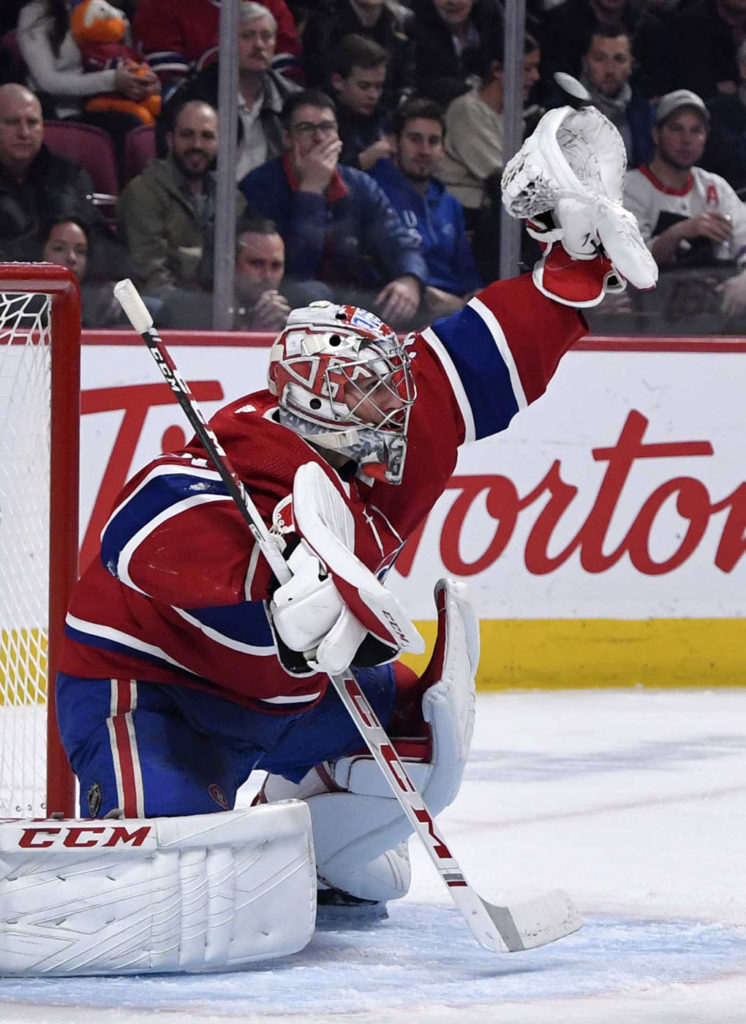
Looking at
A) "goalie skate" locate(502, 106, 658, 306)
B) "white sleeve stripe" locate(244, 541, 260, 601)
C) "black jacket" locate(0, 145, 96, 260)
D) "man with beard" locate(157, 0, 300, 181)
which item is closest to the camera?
"white sleeve stripe" locate(244, 541, 260, 601)

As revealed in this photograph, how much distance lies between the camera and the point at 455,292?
16.0 feet

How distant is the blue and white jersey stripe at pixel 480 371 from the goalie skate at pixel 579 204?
0.11m

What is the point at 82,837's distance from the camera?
2.00m

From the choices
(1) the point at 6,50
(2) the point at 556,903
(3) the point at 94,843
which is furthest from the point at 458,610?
(1) the point at 6,50

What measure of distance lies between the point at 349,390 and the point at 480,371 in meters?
0.36

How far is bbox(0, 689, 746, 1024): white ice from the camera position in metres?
1.89

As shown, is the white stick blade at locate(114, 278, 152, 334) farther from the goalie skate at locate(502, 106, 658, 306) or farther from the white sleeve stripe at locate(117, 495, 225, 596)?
the goalie skate at locate(502, 106, 658, 306)

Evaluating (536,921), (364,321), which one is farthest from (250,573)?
(536,921)

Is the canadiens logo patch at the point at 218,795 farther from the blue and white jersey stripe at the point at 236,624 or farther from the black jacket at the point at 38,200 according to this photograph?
the black jacket at the point at 38,200

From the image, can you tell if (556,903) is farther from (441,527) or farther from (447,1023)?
(441,527)

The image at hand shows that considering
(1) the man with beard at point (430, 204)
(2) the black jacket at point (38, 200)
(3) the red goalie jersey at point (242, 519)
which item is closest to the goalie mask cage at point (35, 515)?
(3) the red goalie jersey at point (242, 519)

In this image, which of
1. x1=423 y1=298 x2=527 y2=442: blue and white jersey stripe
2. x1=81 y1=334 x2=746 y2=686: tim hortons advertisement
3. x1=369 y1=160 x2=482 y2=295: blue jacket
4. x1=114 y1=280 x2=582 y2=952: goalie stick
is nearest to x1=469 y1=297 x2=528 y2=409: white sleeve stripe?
x1=423 y1=298 x2=527 y2=442: blue and white jersey stripe

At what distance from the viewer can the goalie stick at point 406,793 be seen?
2064mm

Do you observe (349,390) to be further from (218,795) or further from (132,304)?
(218,795)
